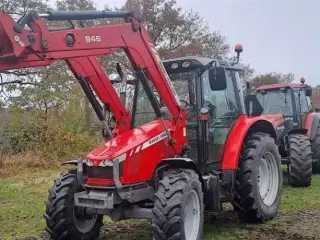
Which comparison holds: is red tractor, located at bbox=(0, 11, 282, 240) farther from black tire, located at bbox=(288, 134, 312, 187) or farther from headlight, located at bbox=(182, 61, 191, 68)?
black tire, located at bbox=(288, 134, 312, 187)

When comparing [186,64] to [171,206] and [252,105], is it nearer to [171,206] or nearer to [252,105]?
[252,105]

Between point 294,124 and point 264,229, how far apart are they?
4650 millimetres

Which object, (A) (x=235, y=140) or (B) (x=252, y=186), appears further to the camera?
(A) (x=235, y=140)

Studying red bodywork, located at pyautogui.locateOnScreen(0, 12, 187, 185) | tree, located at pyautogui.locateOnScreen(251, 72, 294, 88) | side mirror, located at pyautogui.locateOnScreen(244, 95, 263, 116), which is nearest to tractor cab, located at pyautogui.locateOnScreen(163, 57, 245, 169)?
red bodywork, located at pyautogui.locateOnScreen(0, 12, 187, 185)

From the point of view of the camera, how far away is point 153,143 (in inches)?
218

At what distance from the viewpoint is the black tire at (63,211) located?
5.41m

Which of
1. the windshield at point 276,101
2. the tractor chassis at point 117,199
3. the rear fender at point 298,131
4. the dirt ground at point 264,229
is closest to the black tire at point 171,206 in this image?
the tractor chassis at point 117,199

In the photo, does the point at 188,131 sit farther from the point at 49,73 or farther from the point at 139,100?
the point at 49,73

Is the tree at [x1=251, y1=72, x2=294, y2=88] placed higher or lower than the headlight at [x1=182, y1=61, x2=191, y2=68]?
higher

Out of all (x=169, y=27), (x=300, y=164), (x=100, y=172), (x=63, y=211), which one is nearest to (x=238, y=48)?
(x=100, y=172)

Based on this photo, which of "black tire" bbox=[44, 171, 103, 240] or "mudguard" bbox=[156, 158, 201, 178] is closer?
"mudguard" bbox=[156, 158, 201, 178]

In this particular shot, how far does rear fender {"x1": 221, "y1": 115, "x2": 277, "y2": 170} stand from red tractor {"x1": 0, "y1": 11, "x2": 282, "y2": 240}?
1 centimetres

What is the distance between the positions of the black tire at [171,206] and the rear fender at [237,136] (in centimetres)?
119

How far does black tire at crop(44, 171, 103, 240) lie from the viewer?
17.8ft
